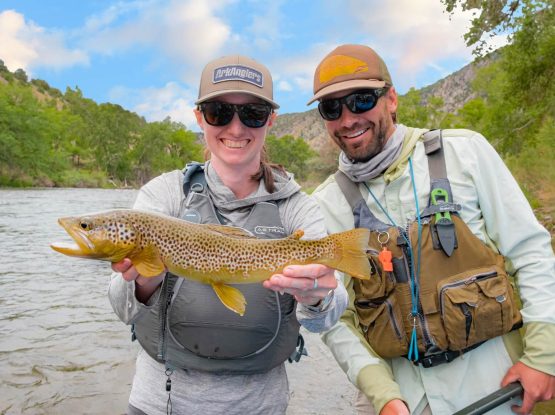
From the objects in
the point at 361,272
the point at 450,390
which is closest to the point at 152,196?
the point at 361,272

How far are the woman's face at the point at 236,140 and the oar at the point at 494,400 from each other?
192 cm

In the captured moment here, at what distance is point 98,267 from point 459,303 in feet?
38.5

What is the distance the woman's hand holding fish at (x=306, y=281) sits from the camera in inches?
91.7

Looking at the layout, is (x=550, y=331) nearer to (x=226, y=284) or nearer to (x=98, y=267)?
(x=226, y=284)

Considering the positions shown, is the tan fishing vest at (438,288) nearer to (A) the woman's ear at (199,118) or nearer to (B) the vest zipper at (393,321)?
(B) the vest zipper at (393,321)

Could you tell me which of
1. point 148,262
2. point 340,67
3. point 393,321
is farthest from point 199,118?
point 393,321

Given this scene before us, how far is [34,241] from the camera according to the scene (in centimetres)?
1580

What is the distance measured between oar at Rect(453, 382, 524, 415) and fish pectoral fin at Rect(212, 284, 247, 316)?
1469mm

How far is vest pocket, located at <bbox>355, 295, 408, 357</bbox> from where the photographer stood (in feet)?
10.2

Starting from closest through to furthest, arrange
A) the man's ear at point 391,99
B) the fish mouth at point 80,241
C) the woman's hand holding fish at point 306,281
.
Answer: the woman's hand holding fish at point 306,281
the fish mouth at point 80,241
the man's ear at point 391,99

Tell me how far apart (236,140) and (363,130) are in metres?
1.06

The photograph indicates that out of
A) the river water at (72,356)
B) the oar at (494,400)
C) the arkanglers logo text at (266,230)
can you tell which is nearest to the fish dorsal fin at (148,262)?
the arkanglers logo text at (266,230)

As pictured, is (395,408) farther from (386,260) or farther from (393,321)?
(386,260)

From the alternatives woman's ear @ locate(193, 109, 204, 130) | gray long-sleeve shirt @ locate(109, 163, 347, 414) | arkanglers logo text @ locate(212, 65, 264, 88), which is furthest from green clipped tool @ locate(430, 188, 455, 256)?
woman's ear @ locate(193, 109, 204, 130)
